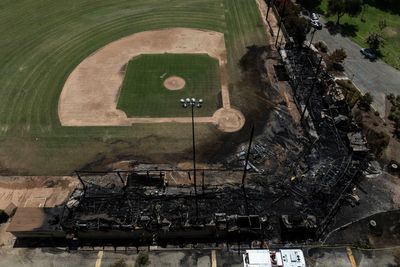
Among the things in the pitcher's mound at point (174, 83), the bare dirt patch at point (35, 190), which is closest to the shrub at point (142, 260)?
the bare dirt patch at point (35, 190)

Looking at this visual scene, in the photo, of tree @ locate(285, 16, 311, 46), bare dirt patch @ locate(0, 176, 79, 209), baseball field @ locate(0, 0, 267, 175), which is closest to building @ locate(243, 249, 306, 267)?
baseball field @ locate(0, 0, 267, 175)

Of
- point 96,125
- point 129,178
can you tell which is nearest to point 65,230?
point 129,178

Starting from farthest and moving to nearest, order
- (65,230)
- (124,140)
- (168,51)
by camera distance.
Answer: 1. (168,51)
2. (124,140)
3. (65,230)

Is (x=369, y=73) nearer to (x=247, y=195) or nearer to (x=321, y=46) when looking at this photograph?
(x=321, y=46)

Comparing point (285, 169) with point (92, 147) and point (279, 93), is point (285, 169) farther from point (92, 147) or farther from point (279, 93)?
point (92, 147)

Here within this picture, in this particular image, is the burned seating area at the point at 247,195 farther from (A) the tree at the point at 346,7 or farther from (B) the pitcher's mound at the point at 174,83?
(A) the tree at the point at 346,7

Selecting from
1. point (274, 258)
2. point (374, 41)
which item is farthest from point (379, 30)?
point (274, 258)

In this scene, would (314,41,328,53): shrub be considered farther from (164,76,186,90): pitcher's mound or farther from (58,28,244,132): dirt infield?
(164,76,186,90): pitcher's mound
